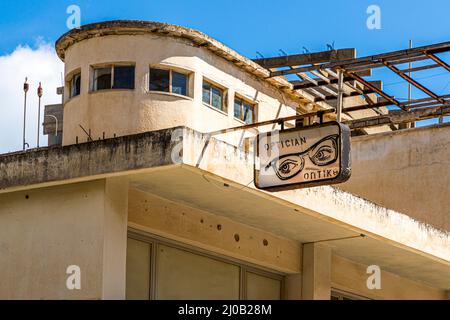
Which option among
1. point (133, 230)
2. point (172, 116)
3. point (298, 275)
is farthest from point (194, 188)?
point (172, 116)

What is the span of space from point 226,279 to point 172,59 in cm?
1297

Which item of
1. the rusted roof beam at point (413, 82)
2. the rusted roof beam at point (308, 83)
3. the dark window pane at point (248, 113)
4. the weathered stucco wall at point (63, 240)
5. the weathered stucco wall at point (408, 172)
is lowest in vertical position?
the weathered stucco wall at point (63, 240)

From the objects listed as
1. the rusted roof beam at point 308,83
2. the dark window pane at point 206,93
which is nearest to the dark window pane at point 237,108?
the dark window pane at point 206,93

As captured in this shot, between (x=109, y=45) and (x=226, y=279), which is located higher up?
(x=109, y=45)

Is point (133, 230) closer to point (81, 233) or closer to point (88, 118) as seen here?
point (81, 233)

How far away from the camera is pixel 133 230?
621 inches

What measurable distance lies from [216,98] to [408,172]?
7.51m

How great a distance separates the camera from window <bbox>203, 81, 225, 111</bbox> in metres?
30.3

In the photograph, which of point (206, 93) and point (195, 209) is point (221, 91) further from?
point (195, 209)

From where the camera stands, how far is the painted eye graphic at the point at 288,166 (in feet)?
48.8

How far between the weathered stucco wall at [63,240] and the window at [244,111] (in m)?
15.8

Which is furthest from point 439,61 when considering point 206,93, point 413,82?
point 206,93

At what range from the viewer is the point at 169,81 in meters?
29.8

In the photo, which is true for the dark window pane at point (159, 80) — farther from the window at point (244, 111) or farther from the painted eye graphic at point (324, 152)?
the painted eye graphic at point (324, 152)
